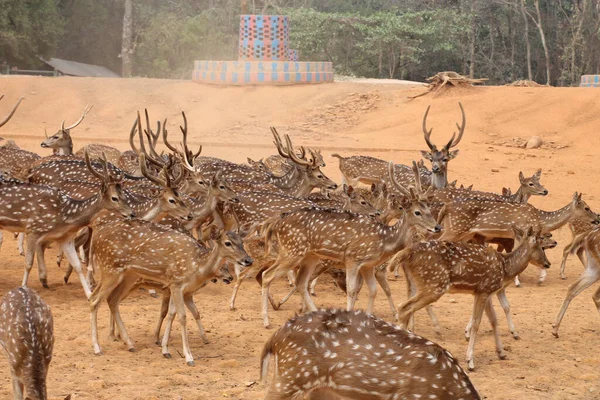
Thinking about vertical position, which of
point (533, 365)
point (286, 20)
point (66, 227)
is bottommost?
point (533, 365)

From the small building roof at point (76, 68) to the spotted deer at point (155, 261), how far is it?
33014 mm

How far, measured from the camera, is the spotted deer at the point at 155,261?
873cm

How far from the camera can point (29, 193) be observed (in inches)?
424

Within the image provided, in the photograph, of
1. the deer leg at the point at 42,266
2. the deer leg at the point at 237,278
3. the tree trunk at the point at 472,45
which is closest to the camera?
the deer leg at the point at 237,278

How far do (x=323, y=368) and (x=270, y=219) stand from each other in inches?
202

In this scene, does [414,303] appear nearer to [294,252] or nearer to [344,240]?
[344,240]

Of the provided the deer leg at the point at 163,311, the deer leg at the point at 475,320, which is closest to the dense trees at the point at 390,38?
the deer leg at the point at 475,320

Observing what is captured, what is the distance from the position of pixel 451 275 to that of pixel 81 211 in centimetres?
443

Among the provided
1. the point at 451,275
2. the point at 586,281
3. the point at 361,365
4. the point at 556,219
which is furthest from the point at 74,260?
the point at 556,219

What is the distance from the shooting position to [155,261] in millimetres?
8844

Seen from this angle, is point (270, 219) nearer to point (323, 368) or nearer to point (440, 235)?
point (440, 235)

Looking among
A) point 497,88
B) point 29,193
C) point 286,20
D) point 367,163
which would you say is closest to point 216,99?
point 286,20

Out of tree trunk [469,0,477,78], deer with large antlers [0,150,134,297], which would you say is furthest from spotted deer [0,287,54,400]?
tree trunk [469,0,477,78]

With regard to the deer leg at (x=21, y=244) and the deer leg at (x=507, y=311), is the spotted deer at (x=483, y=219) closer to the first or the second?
the deer leg at (x=507, y=311)
